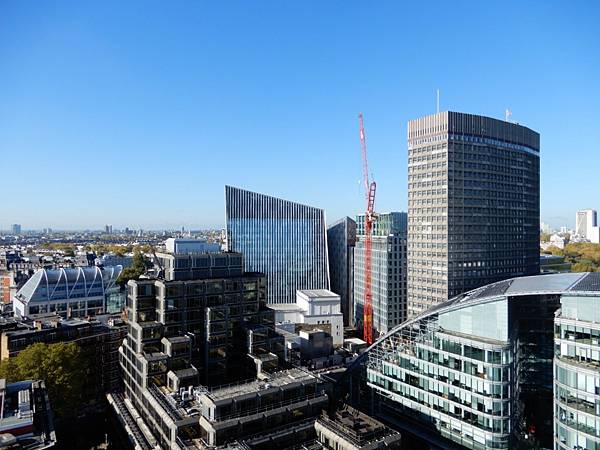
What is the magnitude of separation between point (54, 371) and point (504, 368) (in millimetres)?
64209

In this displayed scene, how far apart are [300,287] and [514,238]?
6590cm

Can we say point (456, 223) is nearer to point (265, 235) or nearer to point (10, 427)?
point (265, 235)

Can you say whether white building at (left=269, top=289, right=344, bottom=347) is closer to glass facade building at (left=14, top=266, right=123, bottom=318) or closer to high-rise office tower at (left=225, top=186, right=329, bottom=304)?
high-rise office tower at (left=225, top=186, right=329, bottom=304)

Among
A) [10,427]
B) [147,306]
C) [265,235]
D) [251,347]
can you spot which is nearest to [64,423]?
[147,306]

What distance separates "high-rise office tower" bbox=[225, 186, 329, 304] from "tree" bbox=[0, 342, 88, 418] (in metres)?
68.3

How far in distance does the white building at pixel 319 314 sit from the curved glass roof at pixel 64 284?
181 feet

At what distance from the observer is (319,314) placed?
400ft

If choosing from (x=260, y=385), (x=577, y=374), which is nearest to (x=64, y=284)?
(x=260, y=385)

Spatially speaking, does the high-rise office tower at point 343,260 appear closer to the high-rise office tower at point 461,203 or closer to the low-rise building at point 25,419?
the high-rise office tower at point 461,203

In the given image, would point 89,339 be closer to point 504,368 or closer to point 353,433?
point 353,433

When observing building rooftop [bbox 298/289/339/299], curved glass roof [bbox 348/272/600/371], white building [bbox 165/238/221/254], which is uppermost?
white building [bbox 165/238/221/254]

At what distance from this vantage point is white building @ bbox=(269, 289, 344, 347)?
11988 centimetres

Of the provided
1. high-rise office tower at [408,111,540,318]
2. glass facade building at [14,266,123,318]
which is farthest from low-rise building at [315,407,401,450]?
glass facade building at [14,266,123,318]

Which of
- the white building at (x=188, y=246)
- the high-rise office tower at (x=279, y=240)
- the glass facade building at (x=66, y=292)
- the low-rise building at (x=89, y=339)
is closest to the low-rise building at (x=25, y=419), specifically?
the low-rise building at (x=89, y=339)
